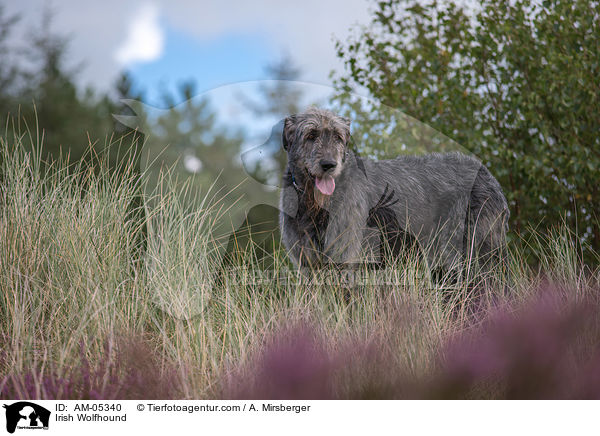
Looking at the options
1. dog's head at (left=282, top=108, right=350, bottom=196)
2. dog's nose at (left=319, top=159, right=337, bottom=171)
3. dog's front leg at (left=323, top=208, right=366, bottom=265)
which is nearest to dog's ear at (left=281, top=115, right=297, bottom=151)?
dog's head at (left=282, top=108, right=350, bottom=196)

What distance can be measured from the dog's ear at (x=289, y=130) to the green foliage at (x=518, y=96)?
1299mm

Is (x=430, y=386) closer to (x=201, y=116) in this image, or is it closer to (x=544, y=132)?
(x=201, y=116)

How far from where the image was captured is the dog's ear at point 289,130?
454cm

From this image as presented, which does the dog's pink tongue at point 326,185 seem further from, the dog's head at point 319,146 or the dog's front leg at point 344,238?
the dog's front leg at point 344,238

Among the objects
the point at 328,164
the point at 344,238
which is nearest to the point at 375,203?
the point at 344,238

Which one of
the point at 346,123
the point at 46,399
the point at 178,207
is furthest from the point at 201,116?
the point at 46,399

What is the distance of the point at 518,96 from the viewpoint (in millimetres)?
5941

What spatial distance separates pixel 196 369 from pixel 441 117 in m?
4.24

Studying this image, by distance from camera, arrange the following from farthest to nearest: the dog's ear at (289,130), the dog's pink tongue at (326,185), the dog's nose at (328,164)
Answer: the dog's ear at (289,130) → the dog's pink tongue at (326,185) → the dog's nose at (328,164)

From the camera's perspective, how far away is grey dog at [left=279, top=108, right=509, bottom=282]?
442 cm
